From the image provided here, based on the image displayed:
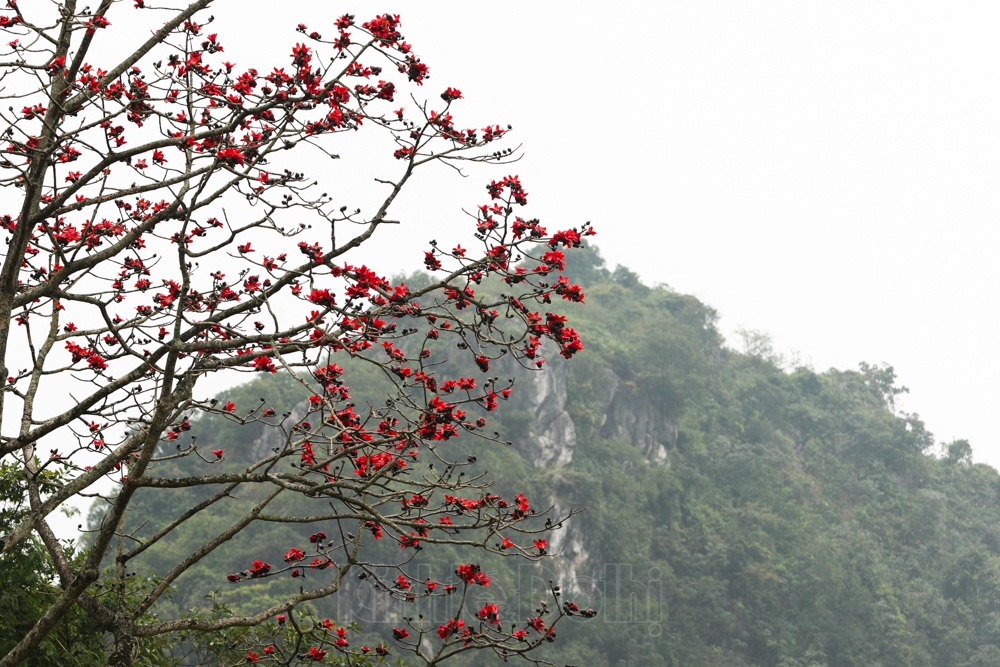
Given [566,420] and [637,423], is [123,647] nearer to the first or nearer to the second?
[566,420]

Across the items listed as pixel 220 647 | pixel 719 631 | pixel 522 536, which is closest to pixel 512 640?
pixel 220 647

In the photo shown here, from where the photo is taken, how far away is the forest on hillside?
112ft

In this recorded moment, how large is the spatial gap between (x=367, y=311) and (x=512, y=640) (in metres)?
1.67

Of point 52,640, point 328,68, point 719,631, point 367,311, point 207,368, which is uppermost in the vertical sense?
point 719,631

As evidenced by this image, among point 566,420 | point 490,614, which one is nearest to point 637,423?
point 566,420

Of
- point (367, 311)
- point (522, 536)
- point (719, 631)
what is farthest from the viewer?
point (719, 631)

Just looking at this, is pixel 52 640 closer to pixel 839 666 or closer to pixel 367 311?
pixel 367 311

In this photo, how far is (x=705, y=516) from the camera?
4162cm

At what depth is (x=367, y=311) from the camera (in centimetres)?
439

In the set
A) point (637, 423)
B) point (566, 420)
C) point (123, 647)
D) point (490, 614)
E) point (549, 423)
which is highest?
point (637, 423)

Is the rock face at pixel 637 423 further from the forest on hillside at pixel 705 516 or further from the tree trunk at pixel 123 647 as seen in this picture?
the tree trunk at pixel 123 647

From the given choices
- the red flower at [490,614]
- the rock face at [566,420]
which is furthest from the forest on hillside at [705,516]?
the red flower at [490,614]

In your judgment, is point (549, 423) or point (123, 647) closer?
point (123, 647)

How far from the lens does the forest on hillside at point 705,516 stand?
34062 mm
